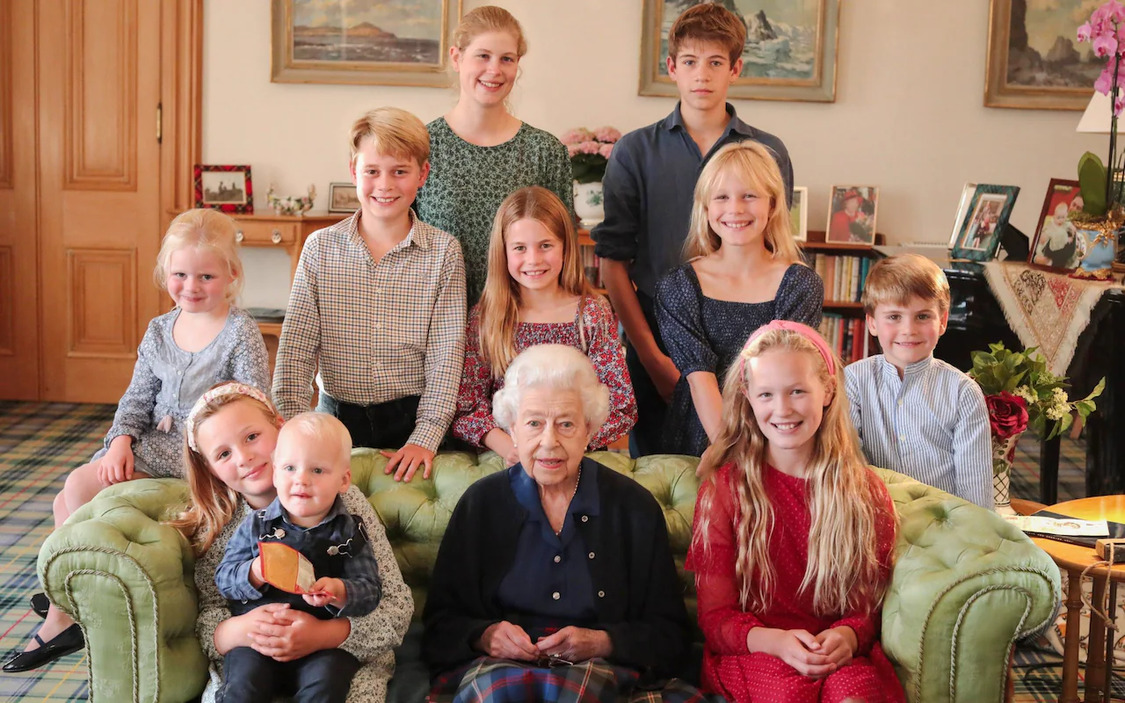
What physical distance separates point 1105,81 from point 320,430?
319 centimetres

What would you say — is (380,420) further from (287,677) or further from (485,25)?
(485,25)

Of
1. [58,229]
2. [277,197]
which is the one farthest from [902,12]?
[58,229]

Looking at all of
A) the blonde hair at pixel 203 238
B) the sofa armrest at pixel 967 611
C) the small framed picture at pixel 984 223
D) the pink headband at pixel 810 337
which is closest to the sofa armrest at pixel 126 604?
the blonde hair at pixel 203 238

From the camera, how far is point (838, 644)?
6.69 feet

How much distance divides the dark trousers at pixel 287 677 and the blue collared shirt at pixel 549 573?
338 millimetres

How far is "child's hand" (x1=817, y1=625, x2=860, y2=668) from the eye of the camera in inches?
79.6

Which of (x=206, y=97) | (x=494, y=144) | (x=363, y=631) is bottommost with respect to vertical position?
(x=363, y=631)

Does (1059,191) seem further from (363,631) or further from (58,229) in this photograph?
(58,229)

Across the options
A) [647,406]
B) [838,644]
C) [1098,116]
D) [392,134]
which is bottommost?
[838,644]

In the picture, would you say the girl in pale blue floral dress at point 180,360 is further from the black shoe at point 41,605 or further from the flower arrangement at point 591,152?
the flower arrangement at point 591,152

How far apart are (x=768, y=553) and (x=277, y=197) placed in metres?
4.08

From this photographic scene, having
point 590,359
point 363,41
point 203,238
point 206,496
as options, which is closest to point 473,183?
point 590,359

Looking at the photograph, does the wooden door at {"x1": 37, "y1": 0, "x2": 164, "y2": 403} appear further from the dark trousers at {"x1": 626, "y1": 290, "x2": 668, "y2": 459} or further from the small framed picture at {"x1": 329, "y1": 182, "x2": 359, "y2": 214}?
the dark trousers at {"x1": 626, "y1": 290, "x2": 668, "y2": 459}

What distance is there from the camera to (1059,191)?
4.13m
